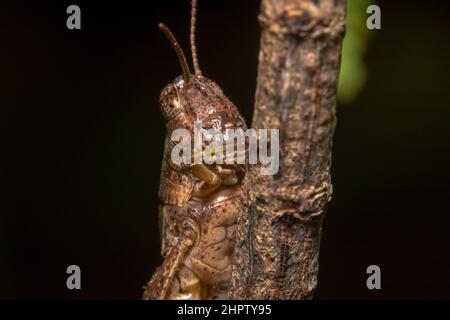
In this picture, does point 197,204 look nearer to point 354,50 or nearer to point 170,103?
point 170,103

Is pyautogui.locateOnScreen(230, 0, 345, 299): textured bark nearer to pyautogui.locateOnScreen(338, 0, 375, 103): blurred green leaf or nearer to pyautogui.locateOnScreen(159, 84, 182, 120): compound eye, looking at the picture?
pyautogui.locateOnScreen(159, 84, 182, 120): compound eye

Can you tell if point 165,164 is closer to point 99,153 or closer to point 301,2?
point 301,2

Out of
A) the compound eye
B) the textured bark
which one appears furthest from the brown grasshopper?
the textured bark

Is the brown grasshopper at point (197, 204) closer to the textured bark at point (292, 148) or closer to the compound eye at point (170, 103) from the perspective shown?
the compound eye at point (170, 103)

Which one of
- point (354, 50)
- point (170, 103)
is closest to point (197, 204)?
point (170, 103)

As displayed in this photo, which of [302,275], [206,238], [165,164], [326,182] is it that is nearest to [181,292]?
[206,238]

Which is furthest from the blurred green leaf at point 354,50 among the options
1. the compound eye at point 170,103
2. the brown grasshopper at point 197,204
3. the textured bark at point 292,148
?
the textured bark at point 292,148
